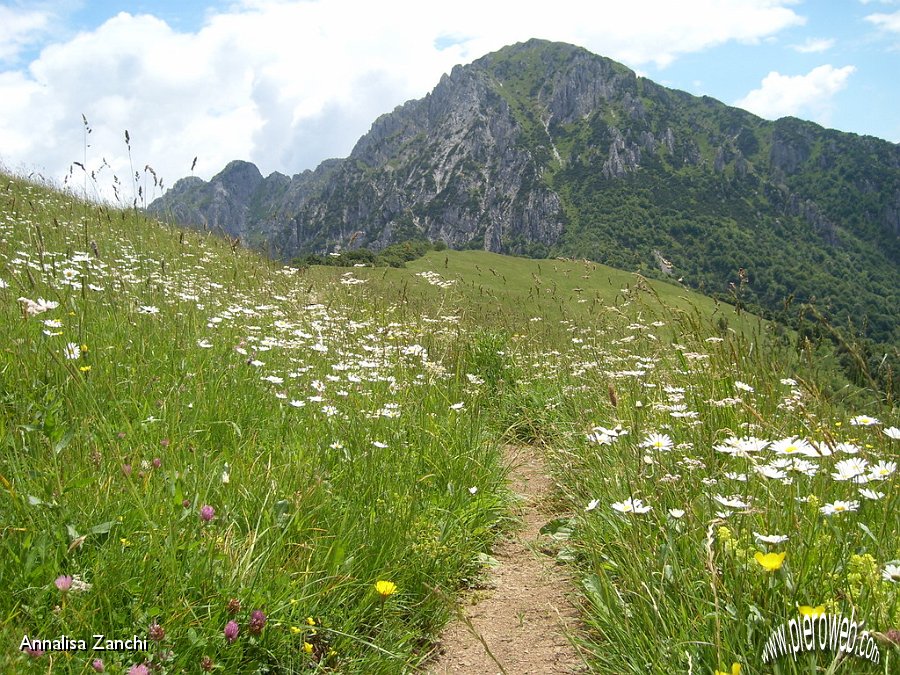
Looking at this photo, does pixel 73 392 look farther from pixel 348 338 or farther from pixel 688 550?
pixel 688 550

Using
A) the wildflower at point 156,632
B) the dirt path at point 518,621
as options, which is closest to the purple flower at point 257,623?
the wildflower at point 156,632

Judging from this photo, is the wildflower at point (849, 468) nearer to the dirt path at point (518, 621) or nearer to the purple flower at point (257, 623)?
the dirt path at point (518, 621)

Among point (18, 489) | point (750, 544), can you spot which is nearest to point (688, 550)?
point (750, 544)

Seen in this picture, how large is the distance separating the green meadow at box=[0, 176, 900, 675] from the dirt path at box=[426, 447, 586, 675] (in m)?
0.11

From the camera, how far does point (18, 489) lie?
7.63 feet

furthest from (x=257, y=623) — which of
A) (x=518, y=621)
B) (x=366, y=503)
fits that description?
(x=518, y=621)

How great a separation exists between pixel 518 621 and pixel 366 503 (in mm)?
1039

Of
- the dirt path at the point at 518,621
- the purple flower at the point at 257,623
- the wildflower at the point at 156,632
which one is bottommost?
the dirt path at the point at 518,621

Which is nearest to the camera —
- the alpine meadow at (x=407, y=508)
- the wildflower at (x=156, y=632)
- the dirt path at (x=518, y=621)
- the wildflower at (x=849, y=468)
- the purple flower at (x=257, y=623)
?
the wildflower at (x=156, y=632)

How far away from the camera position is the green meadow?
6.56 feet

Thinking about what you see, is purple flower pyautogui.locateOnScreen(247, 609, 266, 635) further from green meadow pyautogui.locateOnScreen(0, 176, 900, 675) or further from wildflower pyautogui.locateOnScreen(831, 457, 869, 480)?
wildflower pyautogui.locateOnScreen(831, 457, 869, 480)

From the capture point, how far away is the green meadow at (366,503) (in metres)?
2.00

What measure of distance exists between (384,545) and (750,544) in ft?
5.61

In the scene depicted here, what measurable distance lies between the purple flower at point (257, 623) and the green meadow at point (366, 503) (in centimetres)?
1
